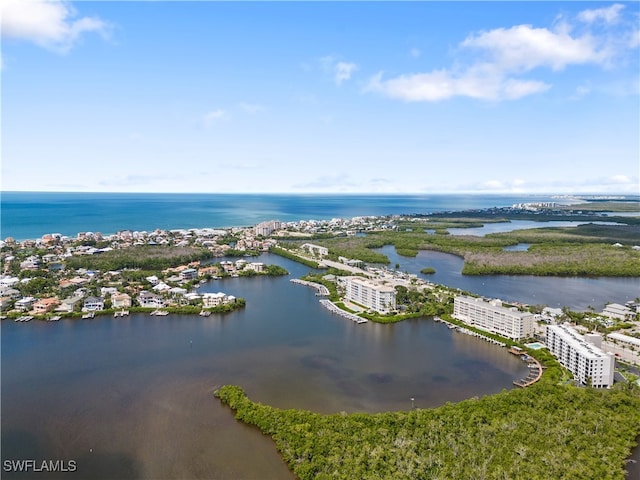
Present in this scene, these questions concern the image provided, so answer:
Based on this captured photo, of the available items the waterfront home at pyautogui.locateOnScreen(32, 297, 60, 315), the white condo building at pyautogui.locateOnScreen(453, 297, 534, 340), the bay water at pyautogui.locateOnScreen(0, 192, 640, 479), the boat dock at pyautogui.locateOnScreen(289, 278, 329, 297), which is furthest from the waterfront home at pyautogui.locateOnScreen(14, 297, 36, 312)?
the white condo building at pyautogui.locateOnScreen(453, 297, 534, 340)

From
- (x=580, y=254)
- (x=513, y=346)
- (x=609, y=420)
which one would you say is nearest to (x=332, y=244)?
(x=580, y=254)

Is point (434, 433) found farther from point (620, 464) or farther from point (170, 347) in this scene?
point (170, 347)

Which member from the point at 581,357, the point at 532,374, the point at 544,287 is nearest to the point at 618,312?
the point at 544,287

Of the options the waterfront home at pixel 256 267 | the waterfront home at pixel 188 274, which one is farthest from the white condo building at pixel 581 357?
the waterfront home at pixel 188 274

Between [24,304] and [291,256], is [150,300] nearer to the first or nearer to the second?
[24,304]

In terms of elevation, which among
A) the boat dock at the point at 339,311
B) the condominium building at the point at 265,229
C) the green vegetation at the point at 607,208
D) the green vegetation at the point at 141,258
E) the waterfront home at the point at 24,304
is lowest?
the boat dock at the point at 339,311

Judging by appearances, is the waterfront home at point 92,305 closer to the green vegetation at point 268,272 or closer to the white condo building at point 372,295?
the green vegetation at point 268,272

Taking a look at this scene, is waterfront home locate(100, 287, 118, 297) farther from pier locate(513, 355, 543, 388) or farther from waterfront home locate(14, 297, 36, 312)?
pier locate(513, 355, 543, 388)
